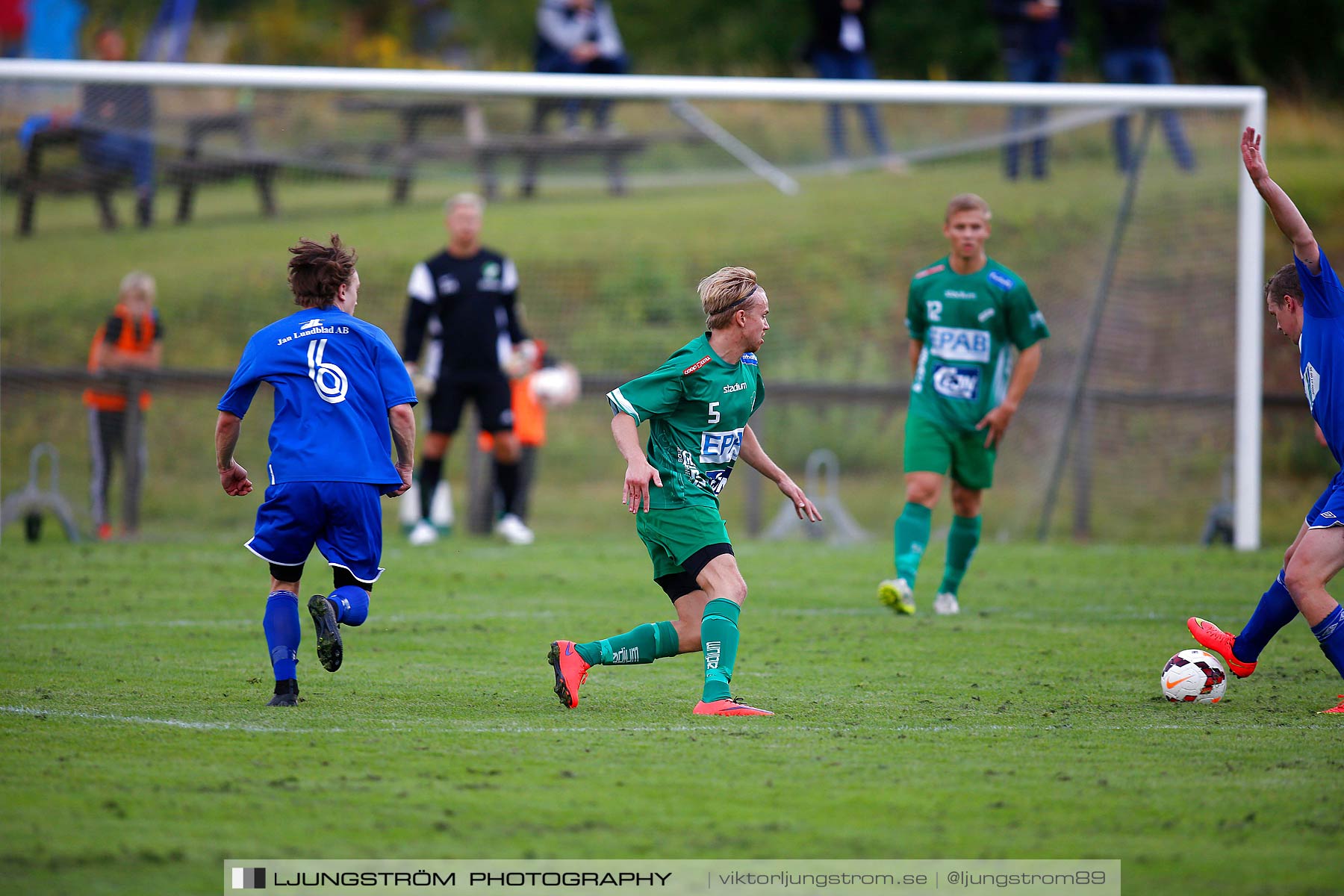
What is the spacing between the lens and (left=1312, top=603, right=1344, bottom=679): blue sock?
19.9ft

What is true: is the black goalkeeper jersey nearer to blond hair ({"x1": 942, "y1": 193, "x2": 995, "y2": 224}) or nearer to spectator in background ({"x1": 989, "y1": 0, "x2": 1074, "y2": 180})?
blond hair ({"x1": 942, "y1": 193, "x2": 995, "y2": 224})

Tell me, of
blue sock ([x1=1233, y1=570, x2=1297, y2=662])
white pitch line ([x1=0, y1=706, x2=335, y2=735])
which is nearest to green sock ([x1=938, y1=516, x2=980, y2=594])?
blue sock ([x1=1233, y1=570, x2=1297, y2=662])

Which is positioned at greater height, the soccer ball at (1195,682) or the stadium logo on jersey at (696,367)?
the stadium logo on jersey at (696,367)

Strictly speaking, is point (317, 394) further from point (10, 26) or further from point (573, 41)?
point (10, 26)

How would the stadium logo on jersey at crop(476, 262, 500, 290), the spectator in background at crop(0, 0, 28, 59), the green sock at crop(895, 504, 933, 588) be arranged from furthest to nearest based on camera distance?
the spectator in background at crop(0, 0, 28, 59) < the stadium logo on jersey at crop(476, 262, 500, 290) < the green sock at crop(895, 504, 933, 588)

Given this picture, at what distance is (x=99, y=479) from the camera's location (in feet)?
43.3

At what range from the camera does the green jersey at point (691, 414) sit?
5.89 meters

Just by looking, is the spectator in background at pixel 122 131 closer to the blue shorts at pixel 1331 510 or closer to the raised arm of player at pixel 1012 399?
the raised arm of player at pixel 1012 399

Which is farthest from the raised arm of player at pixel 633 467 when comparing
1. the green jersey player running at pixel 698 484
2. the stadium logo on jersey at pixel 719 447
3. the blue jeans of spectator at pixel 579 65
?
A: the blue jeans of spectator at pixel 579 65

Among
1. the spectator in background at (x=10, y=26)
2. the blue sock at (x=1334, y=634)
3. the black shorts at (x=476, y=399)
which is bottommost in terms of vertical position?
the blue sock at (x=1334, y=634)

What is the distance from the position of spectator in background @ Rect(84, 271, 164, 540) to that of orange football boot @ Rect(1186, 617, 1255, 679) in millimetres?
9603

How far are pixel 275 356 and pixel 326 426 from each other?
34cm

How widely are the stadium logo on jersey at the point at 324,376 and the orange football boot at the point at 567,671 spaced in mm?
1325

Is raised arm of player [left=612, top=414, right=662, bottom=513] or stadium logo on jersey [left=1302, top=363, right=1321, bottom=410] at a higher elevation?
stadium logo on jersey [left=1302, top=363, right=1321, bottom=410]
